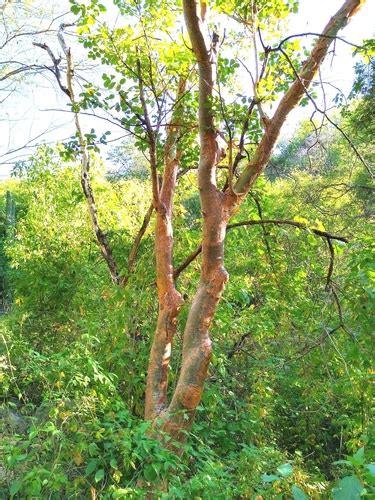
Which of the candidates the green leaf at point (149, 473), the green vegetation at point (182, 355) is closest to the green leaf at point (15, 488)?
the green vegetation at point (182, 355)

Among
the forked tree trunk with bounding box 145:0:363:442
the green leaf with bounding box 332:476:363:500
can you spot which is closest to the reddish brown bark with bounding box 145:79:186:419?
the forked tree trunk with bounding box 145:0:363:442

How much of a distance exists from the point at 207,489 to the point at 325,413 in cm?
318

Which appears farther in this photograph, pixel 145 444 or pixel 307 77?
pixel 307 77

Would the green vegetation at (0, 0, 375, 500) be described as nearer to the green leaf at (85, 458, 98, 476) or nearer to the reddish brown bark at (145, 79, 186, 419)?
the green leaf at (85, 458, 98, 476)

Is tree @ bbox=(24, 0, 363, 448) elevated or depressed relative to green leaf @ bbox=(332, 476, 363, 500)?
elevated

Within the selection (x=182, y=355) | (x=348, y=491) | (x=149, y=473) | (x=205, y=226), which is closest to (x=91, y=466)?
(x=149, y=473)

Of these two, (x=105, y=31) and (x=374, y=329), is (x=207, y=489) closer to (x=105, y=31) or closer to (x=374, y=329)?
(x=374, y=329)

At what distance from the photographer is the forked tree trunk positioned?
3.03 metres

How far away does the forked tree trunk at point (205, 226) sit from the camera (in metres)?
3.03

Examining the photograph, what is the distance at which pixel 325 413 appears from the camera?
4891 mm

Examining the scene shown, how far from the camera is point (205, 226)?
10.8 feet

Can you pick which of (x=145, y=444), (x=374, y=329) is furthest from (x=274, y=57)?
(x=145, y=444)

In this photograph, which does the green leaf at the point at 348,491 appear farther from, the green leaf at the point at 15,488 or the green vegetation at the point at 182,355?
the green leaf at the point at 15,488

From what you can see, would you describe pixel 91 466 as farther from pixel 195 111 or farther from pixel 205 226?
pixel 195 111
